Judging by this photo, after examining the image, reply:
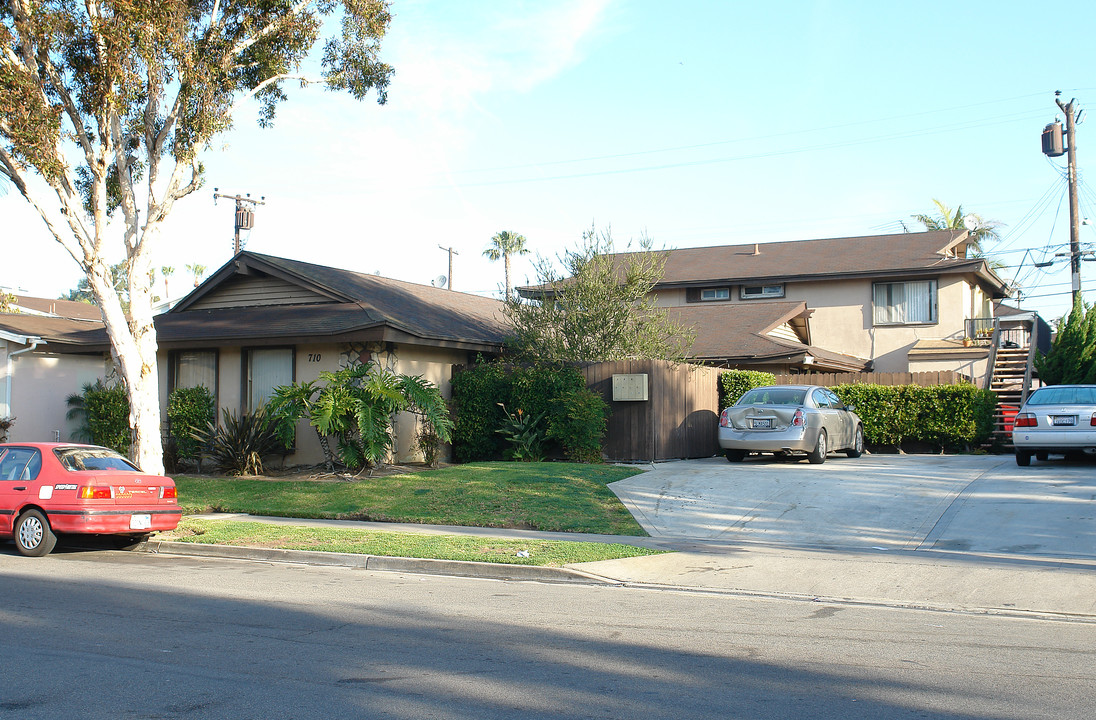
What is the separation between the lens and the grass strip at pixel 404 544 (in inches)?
→ 435

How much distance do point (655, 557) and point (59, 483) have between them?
759 centimetres

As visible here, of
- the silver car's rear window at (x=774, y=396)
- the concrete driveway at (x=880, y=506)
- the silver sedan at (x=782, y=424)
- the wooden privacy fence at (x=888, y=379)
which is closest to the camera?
the concrete driveway at (x=880, y=506)

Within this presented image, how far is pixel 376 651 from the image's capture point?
696 centimetres

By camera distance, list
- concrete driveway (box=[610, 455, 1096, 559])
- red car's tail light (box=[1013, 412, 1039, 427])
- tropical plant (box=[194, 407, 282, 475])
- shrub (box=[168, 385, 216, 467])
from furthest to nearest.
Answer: shrub (box=[168, 385, 216, 467])
tropical plant (box=[194, 407, 282, 475])
red car's tail light (box=[1013, 412, 1039, 427])
concrete driveway (box=[610, 455, 1096, 559])

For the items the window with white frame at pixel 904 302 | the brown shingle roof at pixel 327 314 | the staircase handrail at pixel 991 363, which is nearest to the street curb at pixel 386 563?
the brown shingle roof at pixel 327 314

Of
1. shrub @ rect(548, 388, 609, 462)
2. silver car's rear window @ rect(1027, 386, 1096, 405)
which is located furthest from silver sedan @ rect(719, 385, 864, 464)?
silver car's rear window @ rect(1027, 386, 1096, 405)

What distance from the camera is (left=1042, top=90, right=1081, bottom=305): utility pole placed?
1188 inches

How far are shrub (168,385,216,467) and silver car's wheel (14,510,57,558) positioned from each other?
26.4 ft

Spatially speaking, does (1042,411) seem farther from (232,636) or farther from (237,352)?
(237,352)

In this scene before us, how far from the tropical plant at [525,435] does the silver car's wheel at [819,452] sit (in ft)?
17.6

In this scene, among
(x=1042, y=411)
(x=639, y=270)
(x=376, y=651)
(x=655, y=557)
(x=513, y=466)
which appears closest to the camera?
(x=376, y=651)

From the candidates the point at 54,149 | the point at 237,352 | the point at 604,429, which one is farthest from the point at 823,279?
the point at 54,149

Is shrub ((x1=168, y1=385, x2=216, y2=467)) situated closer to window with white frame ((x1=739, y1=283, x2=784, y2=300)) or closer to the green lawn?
the green lawn

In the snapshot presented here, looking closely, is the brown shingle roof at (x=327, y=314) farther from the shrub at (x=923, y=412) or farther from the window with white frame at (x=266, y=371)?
the shrub at (x=923, y=412)
